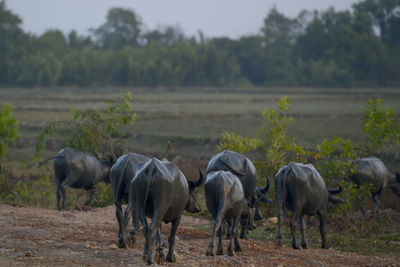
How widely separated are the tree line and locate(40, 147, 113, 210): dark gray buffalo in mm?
55618

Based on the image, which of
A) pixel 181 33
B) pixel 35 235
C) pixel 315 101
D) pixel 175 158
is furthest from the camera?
pixel 181 33

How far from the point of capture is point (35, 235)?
353 inches

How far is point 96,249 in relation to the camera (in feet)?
27.2

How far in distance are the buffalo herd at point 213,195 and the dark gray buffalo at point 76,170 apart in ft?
14.0

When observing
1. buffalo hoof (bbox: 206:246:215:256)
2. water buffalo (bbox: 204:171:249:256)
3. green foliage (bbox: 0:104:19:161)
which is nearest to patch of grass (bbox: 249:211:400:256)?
water buffalo (bbox: 204:171:249:256)

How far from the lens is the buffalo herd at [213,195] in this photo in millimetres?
7691

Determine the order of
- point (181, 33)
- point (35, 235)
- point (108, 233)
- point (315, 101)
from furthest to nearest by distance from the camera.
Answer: point (181, 33) → point (315, 101) → point (108, 233) → point (35, 235)

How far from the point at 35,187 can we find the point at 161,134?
11762 mm

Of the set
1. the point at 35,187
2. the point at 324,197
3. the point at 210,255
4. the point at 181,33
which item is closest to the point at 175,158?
the point at 35,187

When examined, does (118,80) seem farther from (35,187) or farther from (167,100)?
(35,187)

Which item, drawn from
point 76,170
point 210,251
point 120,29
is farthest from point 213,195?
point 120,29

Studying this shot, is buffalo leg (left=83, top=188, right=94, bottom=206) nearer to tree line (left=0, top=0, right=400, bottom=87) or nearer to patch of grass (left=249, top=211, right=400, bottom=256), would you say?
patch of grass (left=249, top=211, right=400, bottom=256)

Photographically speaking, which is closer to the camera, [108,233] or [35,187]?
[108,233]

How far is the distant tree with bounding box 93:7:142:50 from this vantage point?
349 feet
